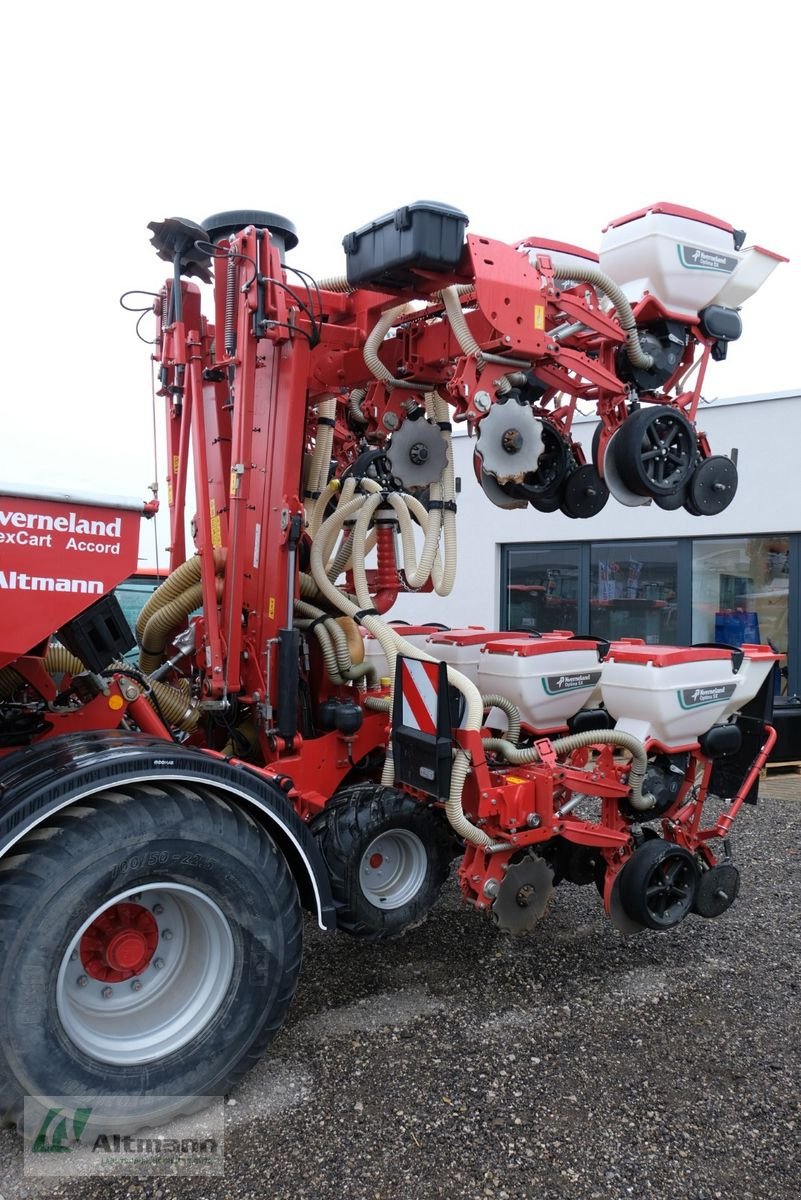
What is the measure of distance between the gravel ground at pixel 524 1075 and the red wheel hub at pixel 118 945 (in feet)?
1.57

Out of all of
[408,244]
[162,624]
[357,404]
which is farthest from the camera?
[357,404]

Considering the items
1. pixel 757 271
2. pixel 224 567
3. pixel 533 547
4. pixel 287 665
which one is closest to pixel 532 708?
pixel 287 665

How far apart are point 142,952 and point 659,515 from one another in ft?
24.8

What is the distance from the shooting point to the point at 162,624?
11.9 feet

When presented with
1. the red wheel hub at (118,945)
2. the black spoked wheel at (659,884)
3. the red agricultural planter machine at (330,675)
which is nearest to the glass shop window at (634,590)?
the red agricultural planter machine at (330,675)

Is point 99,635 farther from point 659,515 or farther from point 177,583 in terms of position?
point 659,515

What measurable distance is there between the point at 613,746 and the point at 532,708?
371mm

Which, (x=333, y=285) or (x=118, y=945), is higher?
(x=333, y=285)

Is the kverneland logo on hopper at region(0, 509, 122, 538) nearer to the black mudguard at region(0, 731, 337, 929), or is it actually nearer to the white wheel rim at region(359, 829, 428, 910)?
the black mudguard at region(0, 731, 337, 929)

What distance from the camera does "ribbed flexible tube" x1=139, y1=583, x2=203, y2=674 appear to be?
11.5 ft

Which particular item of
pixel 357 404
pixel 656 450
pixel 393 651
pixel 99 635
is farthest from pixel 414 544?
pixel 99 635

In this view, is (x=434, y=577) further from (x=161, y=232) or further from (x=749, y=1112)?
(x=749, y=1112)

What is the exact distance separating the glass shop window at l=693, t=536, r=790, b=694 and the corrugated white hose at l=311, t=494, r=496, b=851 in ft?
19.5

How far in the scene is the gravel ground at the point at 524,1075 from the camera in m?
2.24
